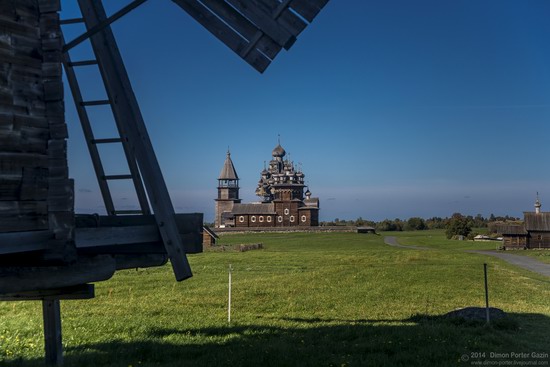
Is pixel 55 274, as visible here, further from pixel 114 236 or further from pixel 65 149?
pixel 65 149

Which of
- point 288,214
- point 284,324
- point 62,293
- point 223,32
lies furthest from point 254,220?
point 223,32

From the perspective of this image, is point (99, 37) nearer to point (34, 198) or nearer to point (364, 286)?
point (34, 198)

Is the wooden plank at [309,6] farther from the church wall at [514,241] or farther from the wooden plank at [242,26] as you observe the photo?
the church wall at [514,241]

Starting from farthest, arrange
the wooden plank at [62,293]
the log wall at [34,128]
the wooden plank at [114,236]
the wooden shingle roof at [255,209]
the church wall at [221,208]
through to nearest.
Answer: the church wall at [221,208]
the wooden shingle roof at [255,209]
the wooden plank at [62,293]
the wooden plank at [114,236]
the log wall at [34,128]

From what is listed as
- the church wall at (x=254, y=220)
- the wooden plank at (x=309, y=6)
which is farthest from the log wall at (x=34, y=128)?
the church wall at (x=254, y=220)

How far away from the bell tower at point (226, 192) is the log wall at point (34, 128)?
120m

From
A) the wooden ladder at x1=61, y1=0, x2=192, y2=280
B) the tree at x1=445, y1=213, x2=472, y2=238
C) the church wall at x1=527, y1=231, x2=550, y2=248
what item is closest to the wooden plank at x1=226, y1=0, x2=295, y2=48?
the wooden ladder at x1=61, y1=0, x2=192, y2=280

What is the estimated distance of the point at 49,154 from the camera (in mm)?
5324

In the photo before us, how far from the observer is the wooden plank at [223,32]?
19.9ft

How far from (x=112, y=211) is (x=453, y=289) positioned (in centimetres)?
1582

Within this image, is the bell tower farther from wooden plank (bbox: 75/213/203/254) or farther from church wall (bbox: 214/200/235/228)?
wooden plank (bbox: 75/213/203/254)

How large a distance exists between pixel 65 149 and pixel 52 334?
4.21 meters

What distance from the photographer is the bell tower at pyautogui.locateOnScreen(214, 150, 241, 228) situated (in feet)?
414

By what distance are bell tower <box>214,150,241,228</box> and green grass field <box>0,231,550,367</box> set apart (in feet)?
342
